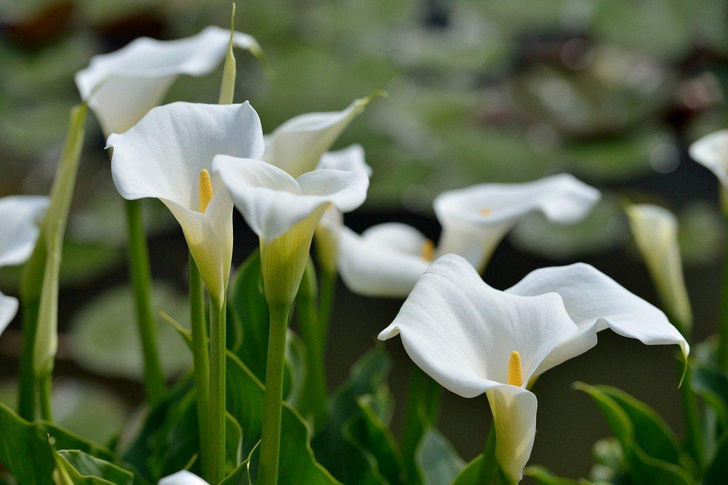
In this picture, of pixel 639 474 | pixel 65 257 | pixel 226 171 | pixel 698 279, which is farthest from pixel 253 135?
pixel 698 279

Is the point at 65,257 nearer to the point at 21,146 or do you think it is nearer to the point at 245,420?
the point at 21,146

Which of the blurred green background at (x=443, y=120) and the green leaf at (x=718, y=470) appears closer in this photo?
the green leaf at (x=718, y=470)

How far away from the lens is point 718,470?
0.37m

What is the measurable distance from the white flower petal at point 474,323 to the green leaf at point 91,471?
0.38 feet

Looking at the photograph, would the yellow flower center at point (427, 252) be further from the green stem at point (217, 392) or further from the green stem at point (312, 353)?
the green stem at point (217, 392)

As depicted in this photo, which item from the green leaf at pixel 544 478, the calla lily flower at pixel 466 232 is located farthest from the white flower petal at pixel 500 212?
the green leaf at pixel 544 478

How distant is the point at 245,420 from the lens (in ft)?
1.09

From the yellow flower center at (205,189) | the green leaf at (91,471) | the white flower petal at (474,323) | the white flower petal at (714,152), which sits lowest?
the green leaf at (91,471)

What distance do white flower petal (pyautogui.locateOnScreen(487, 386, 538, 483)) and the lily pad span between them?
783mm

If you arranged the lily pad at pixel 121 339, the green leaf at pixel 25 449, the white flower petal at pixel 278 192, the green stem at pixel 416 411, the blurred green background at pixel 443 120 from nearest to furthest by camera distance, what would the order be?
1. the white flower petal at pixel 278 192
2. the green leaf at pixel 25 449
3. the green stem at pixel 416 411
4. the lily pad at pixel 121 339
5. the blurred green background at pixel 443 120

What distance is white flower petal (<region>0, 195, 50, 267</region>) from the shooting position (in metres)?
0.34

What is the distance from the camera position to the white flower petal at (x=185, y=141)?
258 mm

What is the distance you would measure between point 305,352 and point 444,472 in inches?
3.7

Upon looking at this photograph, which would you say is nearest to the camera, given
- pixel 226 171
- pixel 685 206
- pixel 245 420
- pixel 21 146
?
pixel 226 171
